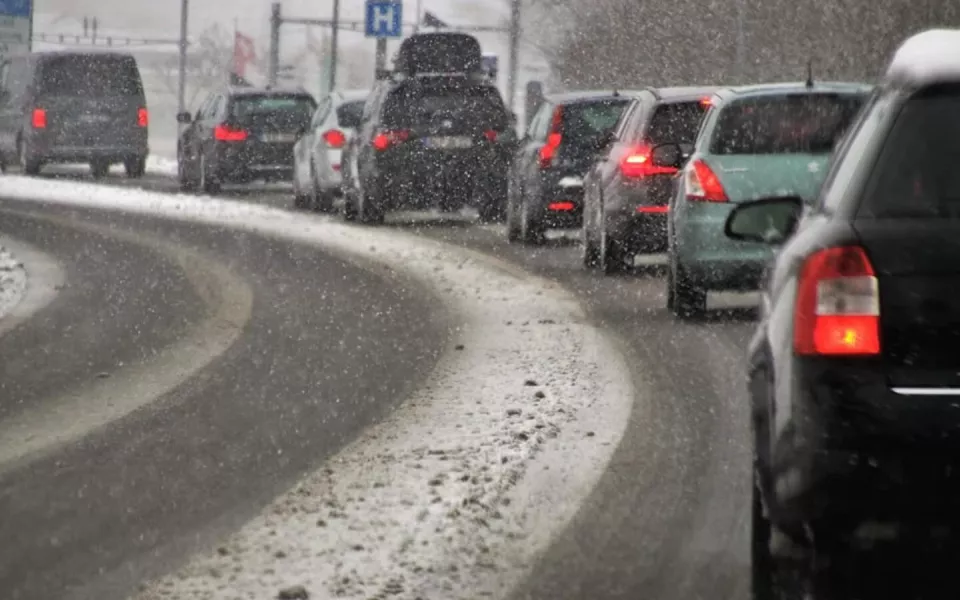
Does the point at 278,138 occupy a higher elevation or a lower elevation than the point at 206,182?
higher

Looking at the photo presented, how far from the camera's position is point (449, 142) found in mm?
26406

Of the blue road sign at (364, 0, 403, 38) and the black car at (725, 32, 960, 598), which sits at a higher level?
the blue road sign at (364, 0, 403, 38)

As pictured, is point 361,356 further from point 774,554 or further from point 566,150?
point 566,150

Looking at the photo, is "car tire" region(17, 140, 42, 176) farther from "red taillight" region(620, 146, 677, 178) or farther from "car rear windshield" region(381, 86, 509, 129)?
"red taillight" region(620, 146, 677, 178)

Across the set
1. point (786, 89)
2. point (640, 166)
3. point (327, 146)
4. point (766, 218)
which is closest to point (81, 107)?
point (327, 146)

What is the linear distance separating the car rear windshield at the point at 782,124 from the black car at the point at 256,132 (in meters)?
20.1

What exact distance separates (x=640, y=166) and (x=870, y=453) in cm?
1334

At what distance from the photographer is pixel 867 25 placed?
140 feet

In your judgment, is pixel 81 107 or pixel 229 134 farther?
pixel 81 107

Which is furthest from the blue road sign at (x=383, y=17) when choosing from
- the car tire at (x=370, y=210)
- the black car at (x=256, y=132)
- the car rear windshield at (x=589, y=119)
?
the car rear windshield at (x=589, y=119)

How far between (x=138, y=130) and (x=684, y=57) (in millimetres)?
16099

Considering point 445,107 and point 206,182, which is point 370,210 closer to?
point 445,107

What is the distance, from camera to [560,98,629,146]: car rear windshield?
23.2m

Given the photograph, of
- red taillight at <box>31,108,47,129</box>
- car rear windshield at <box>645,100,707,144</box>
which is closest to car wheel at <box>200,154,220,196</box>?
red taillight at <box>31,108,47,129</box>
